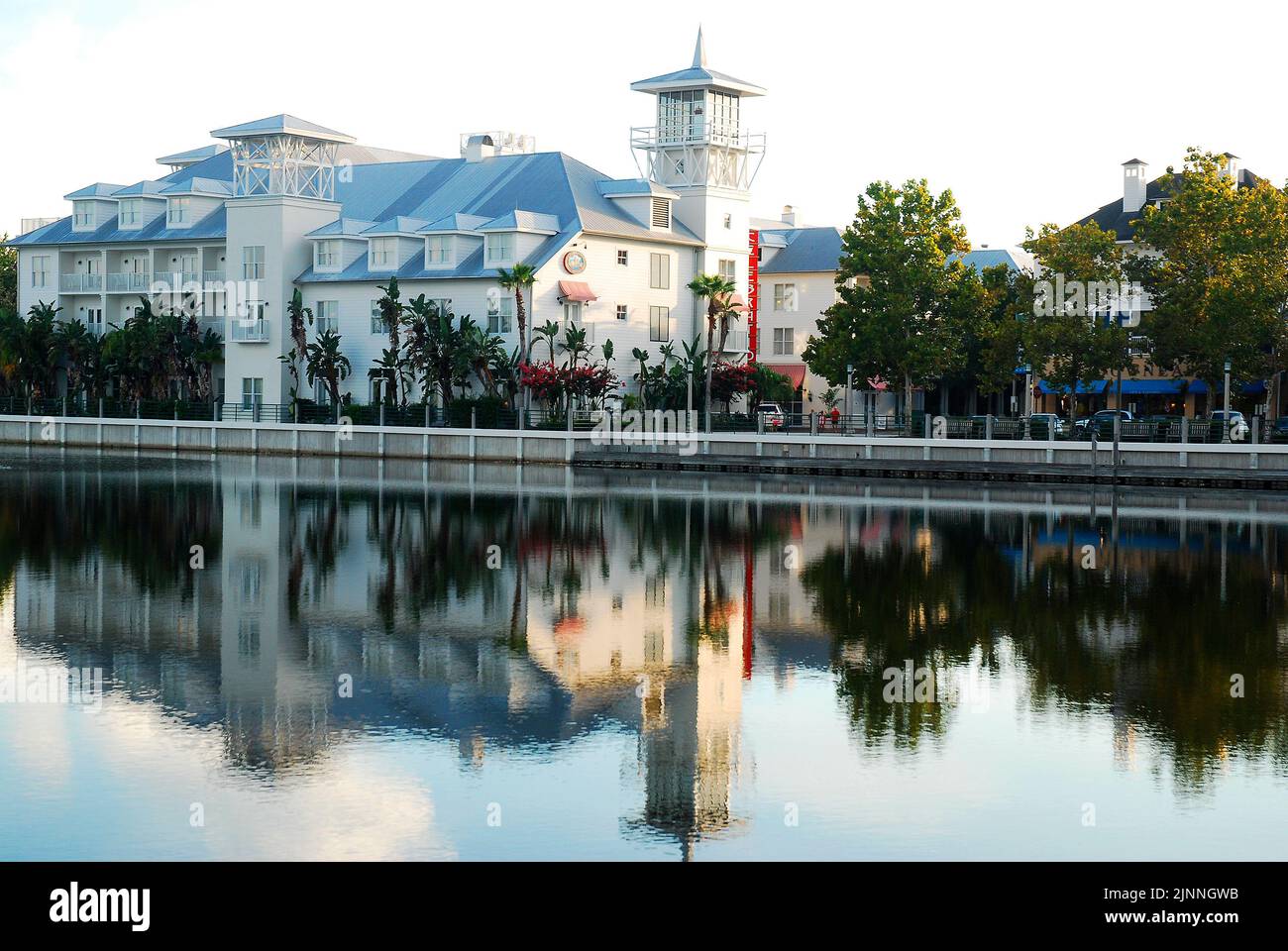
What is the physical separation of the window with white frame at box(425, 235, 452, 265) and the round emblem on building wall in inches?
219

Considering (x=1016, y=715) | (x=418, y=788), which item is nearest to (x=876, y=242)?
(x=1016, y=715)

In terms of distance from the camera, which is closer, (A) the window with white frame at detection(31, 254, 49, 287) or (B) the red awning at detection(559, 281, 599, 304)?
(B) the red awning at detection(559, 281, 599, 304)

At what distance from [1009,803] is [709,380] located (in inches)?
2225

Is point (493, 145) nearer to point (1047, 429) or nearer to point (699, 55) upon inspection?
point (699, 55)

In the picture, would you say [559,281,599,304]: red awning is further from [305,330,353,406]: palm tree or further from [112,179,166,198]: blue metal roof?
[112,179,166,198]: blue metal roof

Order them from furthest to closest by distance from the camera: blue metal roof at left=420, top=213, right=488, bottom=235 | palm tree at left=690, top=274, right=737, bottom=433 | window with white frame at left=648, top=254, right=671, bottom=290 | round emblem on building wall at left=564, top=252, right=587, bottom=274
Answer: window with white frame at left=648, top=254, right=671, bottom=290 < blue metal roof at left=420, top=213, right=488, bottom=235 < palm tree at left=690, top=274, right=737, bottom=433 < round emblem on building wall at left=564, top=252, right=587, bottom=274

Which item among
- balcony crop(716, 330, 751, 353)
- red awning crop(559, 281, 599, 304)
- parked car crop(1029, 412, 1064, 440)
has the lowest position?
parked car crop(1029, 412, 1064, 440)

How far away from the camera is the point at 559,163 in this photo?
76.3 meters

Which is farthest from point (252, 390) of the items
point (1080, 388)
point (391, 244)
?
point (1080, 388)

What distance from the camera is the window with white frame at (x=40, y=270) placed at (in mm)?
86812

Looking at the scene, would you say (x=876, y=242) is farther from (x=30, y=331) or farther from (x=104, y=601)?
(x=104, y=601)

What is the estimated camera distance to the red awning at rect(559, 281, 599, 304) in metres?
70.6

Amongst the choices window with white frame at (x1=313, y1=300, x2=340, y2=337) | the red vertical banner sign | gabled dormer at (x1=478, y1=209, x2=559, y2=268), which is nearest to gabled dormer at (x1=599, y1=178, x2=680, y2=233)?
gabled dormer at (x1=478, y1=209, x2=559, y2=268)

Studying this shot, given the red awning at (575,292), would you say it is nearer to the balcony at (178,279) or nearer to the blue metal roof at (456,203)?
the blue metal roof at (456,203)
